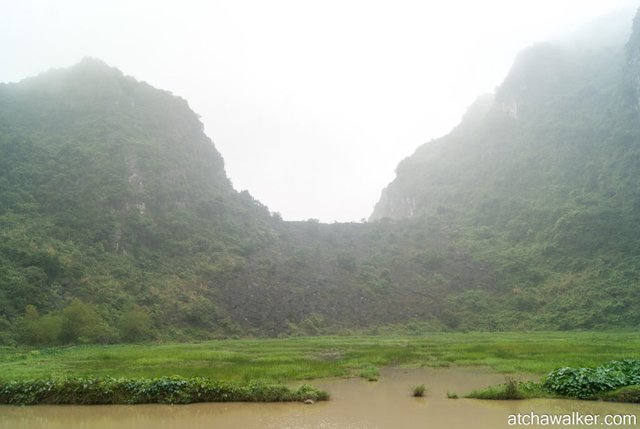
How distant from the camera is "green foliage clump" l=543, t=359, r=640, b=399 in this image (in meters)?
14.4

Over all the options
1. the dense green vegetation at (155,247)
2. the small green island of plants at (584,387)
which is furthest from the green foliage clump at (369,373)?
the dense green vegetation at (155,247)

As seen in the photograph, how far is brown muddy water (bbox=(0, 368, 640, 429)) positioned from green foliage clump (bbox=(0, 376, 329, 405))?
0.41m

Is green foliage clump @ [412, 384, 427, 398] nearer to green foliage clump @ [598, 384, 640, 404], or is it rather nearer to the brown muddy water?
the brown muddy water

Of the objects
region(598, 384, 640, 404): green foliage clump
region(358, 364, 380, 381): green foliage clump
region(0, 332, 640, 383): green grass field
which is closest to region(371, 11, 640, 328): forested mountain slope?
region(0, 332, 640, 383): green grass field

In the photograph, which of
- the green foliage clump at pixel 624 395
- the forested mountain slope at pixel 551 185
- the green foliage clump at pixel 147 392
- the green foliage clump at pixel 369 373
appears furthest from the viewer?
the forested mountain slope at pixel 551 185

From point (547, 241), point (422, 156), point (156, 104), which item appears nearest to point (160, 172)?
point (156, 104)

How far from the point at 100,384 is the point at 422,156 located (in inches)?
5670

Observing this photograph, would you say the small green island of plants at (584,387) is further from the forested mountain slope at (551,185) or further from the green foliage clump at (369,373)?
the forested mountain slope at (551,185)

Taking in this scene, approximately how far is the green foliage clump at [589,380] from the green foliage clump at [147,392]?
7250mm

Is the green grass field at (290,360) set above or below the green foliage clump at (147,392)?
below

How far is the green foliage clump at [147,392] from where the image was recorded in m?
15.6

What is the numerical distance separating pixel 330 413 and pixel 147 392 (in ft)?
20.2

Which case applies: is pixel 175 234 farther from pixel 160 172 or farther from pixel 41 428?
pixel 41 428

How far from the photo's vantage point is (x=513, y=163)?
359 feet
